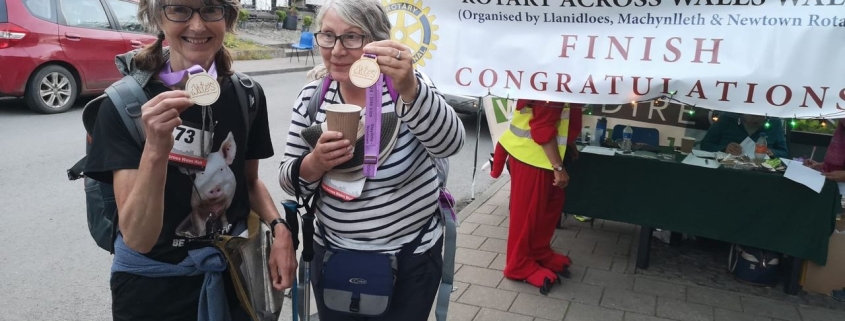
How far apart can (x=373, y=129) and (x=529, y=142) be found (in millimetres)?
2271

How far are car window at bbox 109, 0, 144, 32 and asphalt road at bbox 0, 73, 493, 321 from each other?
177cm

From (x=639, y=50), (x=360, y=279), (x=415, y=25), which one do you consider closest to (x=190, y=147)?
(x=360, y=279)

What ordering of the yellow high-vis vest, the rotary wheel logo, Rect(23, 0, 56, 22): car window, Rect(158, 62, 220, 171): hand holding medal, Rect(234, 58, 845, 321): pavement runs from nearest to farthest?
Rect(158, 62, 220, 171): hand holding medal → Rect(234, 58, 845, 321): pavement → the rotary wheel logo → the yellow high-vis vest → Rect(23, 0, 56, 22): car window

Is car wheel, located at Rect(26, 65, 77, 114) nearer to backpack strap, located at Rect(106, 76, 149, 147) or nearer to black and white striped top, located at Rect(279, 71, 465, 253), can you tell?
black and white striped top, located at Rect(279, 71, 465, 253)

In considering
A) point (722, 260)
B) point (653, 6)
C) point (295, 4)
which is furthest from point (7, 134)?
point (295, 4)

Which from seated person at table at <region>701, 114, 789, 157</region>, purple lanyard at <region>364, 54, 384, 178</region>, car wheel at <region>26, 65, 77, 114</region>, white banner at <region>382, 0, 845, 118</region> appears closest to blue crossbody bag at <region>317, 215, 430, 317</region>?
purple lanyard at <region>364, 54, 384, 178</region>

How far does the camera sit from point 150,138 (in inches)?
55.8

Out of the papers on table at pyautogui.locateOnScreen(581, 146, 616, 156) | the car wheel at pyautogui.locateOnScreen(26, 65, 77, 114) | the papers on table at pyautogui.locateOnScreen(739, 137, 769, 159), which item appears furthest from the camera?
the car wheel at pyautogui.locateOnScreen(26, 65, 77, 114)

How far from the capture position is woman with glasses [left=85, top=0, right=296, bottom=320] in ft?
5.10

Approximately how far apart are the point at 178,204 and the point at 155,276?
23 cm

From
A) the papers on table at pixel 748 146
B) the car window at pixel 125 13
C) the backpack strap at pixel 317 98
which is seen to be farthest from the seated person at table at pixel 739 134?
the car window at pixel 125 13

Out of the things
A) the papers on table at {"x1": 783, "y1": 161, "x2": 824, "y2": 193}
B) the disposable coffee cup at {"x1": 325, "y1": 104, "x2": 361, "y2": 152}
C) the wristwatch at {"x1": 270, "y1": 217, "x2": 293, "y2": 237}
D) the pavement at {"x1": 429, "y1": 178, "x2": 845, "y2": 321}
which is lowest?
the pavement at {"x1": 429, "y1": 178, "x2": 845, "y2": 321}

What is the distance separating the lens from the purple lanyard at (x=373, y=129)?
185 centimetres

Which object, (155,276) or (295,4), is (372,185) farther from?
(295,4)
